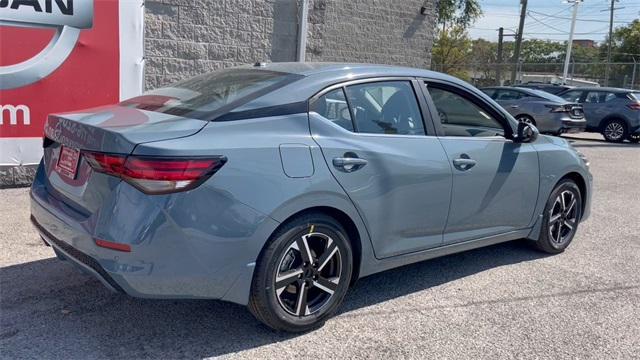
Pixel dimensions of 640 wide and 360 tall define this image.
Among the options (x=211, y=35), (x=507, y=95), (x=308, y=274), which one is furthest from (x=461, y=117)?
(x=507, y=95)

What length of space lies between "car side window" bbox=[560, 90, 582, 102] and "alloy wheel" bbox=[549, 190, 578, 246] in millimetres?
14537

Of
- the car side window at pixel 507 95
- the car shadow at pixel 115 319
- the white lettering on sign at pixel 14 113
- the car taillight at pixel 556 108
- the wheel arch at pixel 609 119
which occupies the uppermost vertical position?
the car side window at pixel 507 95

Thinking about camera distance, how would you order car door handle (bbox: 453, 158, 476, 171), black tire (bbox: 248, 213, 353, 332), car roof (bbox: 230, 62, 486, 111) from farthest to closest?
1. car door handle (bbox: 453, 158, 476, 171)
2. car roof (bbox: 230, 62, 486, 111)
3. black tire (bbox: 248, 213, 353, 332)

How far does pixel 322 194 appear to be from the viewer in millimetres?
3443

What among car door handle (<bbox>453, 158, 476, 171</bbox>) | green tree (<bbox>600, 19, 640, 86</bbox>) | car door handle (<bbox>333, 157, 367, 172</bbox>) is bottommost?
car door handle (<bbox>453, 158, 476, 171</bbox>)

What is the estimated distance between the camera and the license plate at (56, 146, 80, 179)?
338cm

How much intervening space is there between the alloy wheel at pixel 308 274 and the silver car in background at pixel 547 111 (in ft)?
44.1

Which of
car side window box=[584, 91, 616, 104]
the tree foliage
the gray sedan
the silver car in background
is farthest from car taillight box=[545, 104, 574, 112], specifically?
the tree foliage

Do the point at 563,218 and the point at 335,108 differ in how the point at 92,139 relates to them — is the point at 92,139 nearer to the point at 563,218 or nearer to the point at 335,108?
the point at 335,108

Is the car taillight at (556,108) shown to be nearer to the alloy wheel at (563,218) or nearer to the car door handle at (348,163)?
the alloy wheel at (563,218)

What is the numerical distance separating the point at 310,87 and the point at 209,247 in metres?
1.23

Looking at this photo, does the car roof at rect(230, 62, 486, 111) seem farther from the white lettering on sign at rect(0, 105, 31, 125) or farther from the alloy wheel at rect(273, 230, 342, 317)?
the white lettering on sign at rect(0, 105, 31, 125)

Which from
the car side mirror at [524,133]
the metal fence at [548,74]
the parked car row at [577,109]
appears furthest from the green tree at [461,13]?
the car side mirror at [524,133]

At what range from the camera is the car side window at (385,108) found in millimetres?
3895
